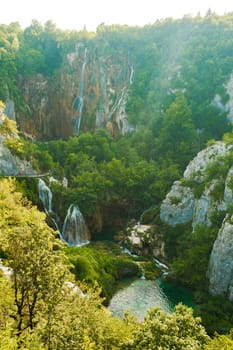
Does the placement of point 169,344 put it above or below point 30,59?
below

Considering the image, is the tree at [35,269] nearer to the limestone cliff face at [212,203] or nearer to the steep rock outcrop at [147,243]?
the limestone cliff face at [212,203]

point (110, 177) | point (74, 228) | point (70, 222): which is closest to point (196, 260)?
point (74, 228)

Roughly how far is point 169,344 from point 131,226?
27.9 metres

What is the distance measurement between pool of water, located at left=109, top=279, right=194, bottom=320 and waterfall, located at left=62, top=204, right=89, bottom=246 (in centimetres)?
882

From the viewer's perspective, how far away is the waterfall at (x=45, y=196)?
36250 mm

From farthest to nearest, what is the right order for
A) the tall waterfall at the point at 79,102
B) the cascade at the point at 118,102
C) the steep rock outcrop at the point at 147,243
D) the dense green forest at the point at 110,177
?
the tall waterfall at the point at 79,102 → the cascade at the point at 118,102 → the steep rock outcrop at the point at 147,243 → the dense green forest at the point at 110,177

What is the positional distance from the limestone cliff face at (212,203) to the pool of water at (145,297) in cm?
264

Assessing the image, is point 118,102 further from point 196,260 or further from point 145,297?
point 145,297

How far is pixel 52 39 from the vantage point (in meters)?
64.2

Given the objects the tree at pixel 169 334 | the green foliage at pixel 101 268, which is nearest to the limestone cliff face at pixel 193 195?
the green foliage at pixel 101 268

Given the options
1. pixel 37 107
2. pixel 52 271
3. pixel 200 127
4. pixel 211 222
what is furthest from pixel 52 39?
pixel 52 271

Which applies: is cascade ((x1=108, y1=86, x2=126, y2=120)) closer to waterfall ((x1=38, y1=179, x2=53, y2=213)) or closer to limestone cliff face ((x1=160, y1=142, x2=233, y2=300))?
limestone cliff face ((x1=160, y1=142, x2=233, y2=300))

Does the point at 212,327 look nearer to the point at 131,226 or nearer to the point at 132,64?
the point at 131,226

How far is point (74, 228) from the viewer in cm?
3612
